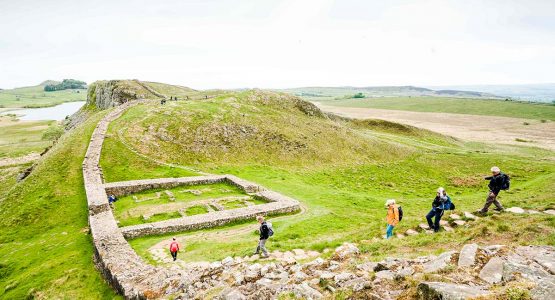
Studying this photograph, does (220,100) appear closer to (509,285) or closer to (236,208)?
(236,208)

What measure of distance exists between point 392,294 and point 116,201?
90.4 ft

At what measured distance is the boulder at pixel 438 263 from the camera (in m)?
10.4

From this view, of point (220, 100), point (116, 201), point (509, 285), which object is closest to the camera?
point (509, 285)

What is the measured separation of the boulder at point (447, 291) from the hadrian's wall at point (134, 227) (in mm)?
9174

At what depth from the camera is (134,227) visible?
2322 cm

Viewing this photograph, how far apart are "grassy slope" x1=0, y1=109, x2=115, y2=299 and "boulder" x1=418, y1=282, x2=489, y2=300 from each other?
1459 centimetres

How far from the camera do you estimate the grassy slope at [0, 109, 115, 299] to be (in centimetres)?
1836

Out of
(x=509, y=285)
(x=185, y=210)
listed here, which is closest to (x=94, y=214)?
(x=185, y=210)

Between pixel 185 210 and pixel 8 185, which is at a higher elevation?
pixel 185 210

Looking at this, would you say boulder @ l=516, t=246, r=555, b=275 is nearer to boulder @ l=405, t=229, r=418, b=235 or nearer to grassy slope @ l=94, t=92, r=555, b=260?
grassy slope @ l=94, t=92, r=555, b=260

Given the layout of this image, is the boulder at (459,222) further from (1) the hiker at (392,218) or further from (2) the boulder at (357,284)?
(2) the boulder at (357,284)

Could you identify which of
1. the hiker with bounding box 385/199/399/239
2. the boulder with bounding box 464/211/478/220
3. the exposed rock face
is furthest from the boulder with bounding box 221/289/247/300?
the exposed rock face

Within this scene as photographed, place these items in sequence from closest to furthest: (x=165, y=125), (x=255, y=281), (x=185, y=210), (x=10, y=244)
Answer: (x=255, y=281) < (x=10, y=244) < (x=185, y=210) < (x=165, y=125)

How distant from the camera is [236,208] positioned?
28.1 meters
